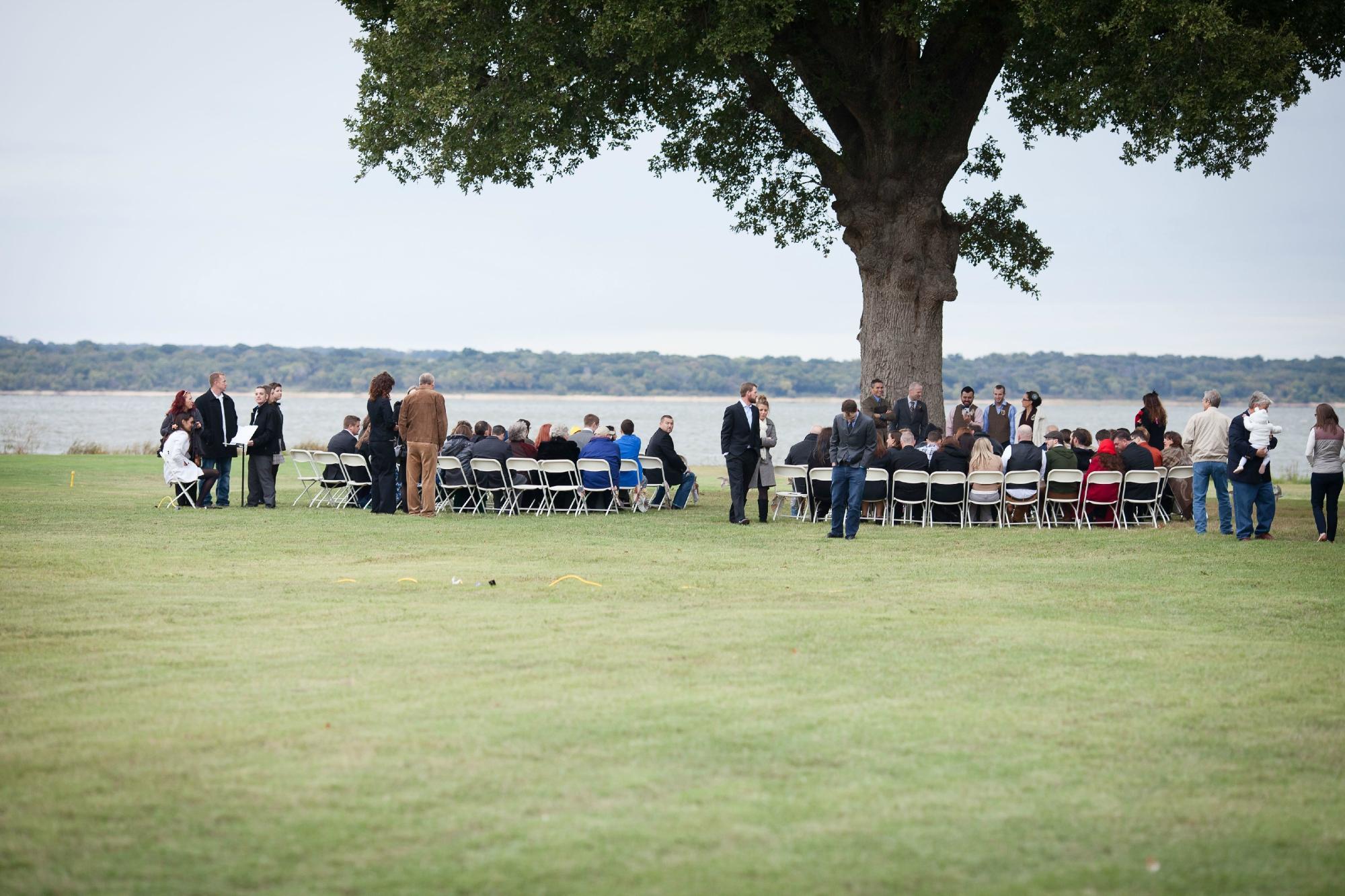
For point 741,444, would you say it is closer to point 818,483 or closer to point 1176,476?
point 818,483

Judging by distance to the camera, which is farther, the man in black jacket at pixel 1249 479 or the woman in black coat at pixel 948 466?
the woman in black coat at pixel 948 466

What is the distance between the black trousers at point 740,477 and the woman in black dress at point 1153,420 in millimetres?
5825

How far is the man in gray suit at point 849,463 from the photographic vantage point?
14.7 metres

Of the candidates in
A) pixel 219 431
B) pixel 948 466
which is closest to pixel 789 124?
pixel 948 466

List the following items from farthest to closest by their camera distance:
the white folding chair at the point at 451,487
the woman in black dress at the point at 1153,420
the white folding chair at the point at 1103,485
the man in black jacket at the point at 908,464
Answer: the woman in black dress at the point at 1153,420 → the white folding chair at the point at 451,487 → the man in black jacket at the point at 908,464 → the white folding chair at the point at 1103,485

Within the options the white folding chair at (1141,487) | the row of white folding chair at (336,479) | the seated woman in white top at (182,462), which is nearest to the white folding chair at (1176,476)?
the white folding chair at (1141,487)

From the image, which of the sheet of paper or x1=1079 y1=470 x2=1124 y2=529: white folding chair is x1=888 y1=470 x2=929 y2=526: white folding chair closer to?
x1=1079 y1=470 x2=1124 y2=529: white folding chair

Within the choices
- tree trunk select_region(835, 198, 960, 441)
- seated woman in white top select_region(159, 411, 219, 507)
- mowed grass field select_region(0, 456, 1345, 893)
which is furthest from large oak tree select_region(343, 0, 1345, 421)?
mowed grass field select_region(0, 456, 1345, 893)

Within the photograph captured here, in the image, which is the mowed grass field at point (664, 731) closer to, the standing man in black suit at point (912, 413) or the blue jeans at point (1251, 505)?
the blue jeans at point (1251, 505)

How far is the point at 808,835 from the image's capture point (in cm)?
441

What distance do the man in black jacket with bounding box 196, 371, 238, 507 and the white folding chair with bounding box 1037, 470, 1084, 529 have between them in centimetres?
1074

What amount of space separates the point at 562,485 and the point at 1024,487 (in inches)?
242

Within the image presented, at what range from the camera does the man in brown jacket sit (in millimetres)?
16766

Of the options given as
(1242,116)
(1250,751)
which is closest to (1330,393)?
(1242,116)
